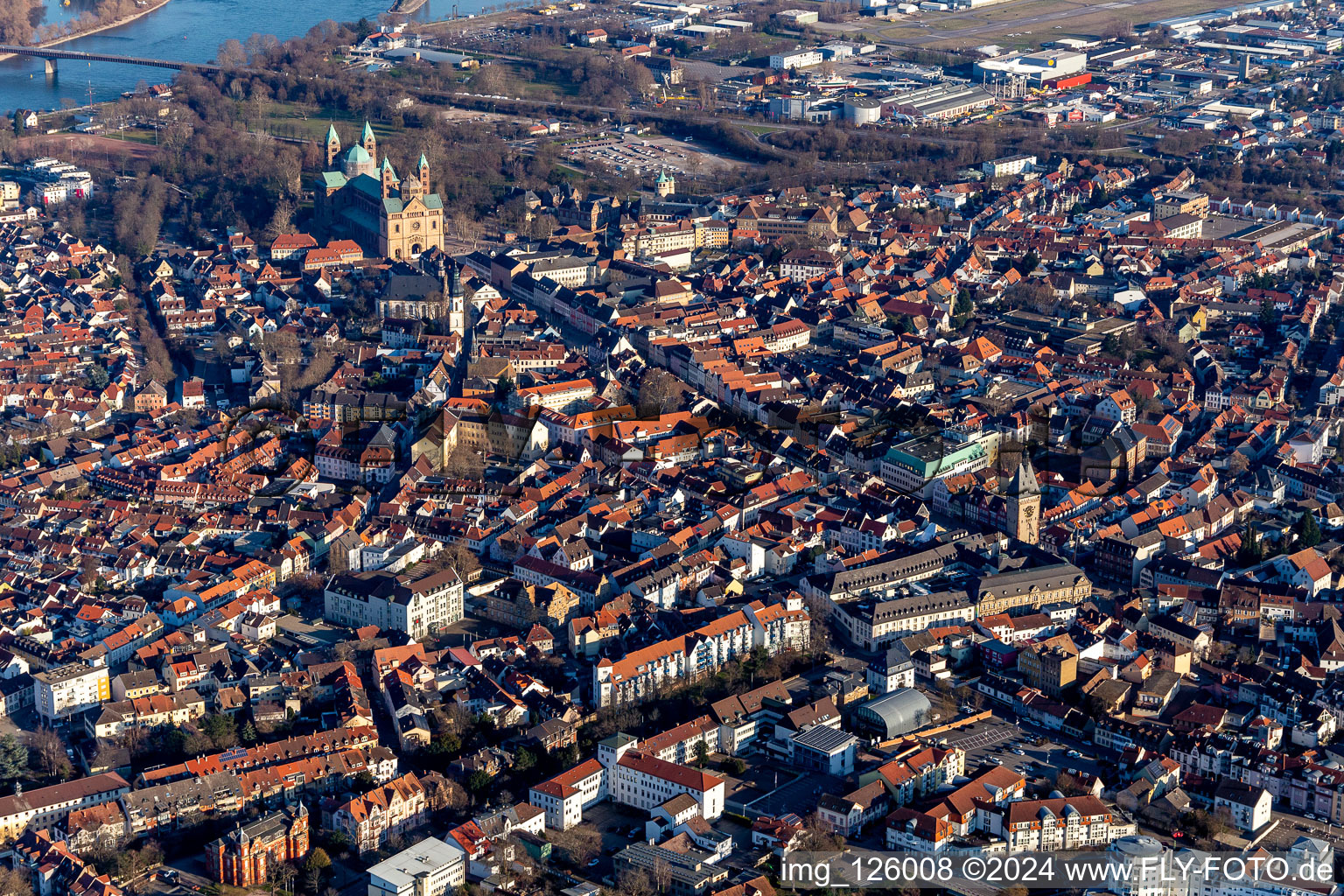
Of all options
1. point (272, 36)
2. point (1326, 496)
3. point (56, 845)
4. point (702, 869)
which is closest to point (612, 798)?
point (702, 869)

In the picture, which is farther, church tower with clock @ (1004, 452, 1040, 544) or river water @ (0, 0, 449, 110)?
river water @ (0, 0, 449, 110)

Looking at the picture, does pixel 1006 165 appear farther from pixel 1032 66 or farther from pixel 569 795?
pixel 569 795

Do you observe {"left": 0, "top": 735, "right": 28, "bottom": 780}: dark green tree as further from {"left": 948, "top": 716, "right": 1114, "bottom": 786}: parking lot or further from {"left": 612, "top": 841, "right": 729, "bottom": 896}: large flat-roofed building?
{"left": 948, "top": 716, "right": 1114, "bottom": 786}: parking lot

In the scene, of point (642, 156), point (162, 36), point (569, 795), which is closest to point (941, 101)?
point (642, 156)

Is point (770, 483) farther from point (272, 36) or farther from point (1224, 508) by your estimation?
point (272, 36)

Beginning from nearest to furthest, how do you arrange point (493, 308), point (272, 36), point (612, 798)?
point (612, 798) < point (493, 308) < point (272, 36)

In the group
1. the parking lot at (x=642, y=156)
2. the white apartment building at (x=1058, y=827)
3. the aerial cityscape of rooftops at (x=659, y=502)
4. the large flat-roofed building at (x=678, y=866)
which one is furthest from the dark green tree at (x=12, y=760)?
the parking lot at (x=642, y=156)

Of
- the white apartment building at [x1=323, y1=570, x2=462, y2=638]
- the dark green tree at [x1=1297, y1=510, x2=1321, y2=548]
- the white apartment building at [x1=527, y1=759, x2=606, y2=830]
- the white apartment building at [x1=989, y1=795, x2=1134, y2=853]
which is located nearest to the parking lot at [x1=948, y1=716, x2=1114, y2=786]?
the white apartment building at [x1=989, y1=795, x2=1134, y2=853]
